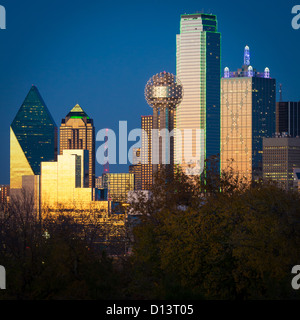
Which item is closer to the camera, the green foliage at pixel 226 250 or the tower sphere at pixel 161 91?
the green foliage at pixel 226 250

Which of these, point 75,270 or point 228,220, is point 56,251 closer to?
point 75,270

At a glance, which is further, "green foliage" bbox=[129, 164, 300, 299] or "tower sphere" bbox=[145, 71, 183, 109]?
"tower sphere" bbox=[145, 71, 183, 109]

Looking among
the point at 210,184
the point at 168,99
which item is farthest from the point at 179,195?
the point at 168,99

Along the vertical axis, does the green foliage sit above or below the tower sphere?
below

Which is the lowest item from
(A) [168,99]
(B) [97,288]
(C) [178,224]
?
(B) [97,288]

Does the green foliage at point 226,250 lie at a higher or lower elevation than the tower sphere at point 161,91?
lower

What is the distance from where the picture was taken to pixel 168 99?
196250 millimetres

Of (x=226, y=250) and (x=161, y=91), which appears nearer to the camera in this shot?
(x=226, y=250)

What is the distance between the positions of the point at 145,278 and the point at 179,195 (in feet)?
53.4

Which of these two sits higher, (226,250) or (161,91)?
(161,91)
